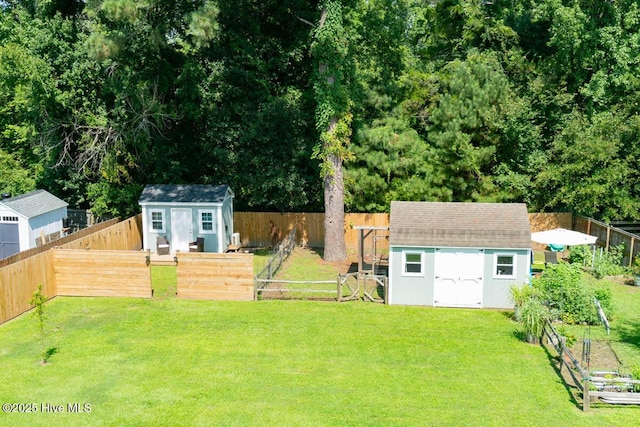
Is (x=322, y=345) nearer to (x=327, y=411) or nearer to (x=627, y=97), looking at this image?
(x=327, y=411)

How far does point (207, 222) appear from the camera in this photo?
27.8 meters

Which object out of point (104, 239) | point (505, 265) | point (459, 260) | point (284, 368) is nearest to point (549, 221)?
point (505, 265)

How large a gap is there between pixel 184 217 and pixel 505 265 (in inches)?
575

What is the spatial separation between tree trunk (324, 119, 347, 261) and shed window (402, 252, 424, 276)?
7.44 m

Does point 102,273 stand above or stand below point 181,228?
below

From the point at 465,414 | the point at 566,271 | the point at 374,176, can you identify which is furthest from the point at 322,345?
the point at 374,176

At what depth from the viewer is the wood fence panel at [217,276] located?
20.9 meters

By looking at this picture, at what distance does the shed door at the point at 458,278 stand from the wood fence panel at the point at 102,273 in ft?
33.0

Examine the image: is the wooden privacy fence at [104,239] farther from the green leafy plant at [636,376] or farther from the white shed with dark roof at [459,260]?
the green leafy plant at [636,376]

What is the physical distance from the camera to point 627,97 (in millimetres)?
29750

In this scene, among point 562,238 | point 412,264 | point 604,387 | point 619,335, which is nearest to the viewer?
point 604,387

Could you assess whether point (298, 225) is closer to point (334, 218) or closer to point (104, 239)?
point (334, 218)

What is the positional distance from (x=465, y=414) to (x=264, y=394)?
4.46m

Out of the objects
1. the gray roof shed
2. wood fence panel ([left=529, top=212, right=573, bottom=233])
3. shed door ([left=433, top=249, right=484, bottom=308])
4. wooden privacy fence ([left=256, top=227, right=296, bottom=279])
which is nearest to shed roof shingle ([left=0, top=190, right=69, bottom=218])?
wooden privacy fence ([left=256, top=227, right=296, bottom=279])
